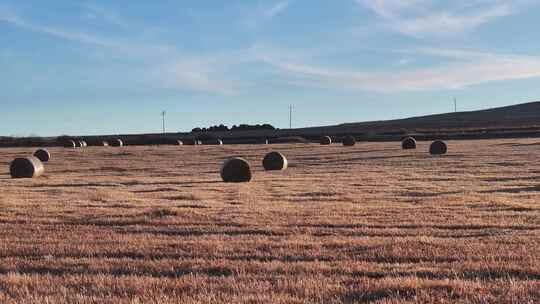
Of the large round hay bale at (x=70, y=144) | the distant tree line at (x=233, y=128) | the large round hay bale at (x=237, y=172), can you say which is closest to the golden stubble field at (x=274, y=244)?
the large round hay bale at (x=237, y=172)

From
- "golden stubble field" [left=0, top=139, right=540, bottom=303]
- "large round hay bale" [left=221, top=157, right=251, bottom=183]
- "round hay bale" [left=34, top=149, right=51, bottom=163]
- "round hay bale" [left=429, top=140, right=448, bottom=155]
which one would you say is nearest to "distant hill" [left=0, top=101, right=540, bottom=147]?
"round hay bale" [left=429, top=140, right=448, bottom=155]

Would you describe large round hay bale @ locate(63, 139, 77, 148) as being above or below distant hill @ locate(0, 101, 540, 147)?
below

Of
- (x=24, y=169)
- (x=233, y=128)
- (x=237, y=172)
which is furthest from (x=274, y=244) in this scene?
(x=233, y=128)

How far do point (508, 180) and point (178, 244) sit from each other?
1549 cm

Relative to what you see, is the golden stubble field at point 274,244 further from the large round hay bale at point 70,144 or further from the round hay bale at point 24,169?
the large round hay bale at point 70,144

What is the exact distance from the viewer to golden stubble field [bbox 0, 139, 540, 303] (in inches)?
309

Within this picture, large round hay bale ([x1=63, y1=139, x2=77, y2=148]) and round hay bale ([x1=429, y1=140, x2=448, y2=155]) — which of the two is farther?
large round hay bale ([x1=63, y1=139, x2=77, y2=148])

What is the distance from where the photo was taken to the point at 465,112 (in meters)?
150

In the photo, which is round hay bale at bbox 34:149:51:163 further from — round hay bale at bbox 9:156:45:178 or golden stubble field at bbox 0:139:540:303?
golden stubble field at bbox 0:139:540:303

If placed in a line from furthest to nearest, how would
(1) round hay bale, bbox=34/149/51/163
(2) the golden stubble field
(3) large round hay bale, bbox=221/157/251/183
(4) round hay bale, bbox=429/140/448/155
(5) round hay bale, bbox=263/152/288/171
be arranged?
(1) round hay bale, bbox=34/149/51/163
(4) round hay bale, bbox=429/140/448/155
(5) round hay bale, bbox=263/152/288/171
(3) large round hay bale, bbox=221/157/251/183
(2) the golden stubble field

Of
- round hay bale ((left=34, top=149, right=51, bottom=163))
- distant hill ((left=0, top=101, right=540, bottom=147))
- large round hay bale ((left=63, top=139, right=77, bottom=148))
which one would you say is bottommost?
round hay bale ((left=34, top=149, right=51, bottom=163))

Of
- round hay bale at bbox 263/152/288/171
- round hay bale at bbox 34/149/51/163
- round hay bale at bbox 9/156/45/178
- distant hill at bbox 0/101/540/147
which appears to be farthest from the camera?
distant hill at bbox 0/101/540/147

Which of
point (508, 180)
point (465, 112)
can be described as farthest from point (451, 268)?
point (465, 112)

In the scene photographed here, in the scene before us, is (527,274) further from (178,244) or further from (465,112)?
(465,112)
